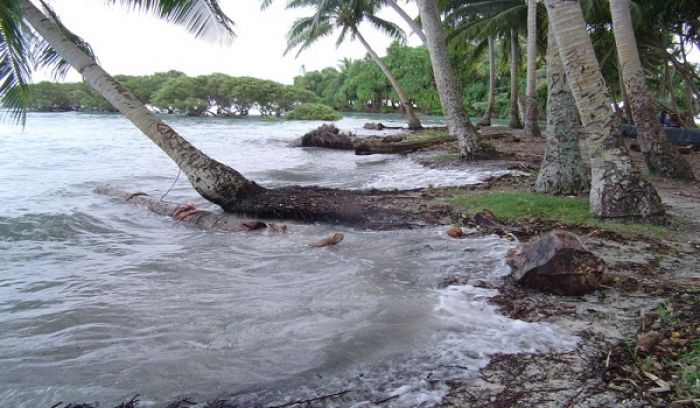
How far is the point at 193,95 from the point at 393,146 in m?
42.7

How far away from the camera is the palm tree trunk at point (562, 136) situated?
22.3 feet

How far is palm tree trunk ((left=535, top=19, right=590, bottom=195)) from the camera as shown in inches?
268

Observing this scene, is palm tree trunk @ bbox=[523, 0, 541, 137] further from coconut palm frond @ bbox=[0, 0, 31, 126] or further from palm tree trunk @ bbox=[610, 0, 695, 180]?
coconut palm frond @ bbox=[0, 0, 31, 126]

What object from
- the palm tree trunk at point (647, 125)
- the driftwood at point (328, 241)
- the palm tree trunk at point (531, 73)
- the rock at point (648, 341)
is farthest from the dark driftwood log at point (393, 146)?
the rock at point (648, 341)

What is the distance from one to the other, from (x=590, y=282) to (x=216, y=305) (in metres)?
3.00

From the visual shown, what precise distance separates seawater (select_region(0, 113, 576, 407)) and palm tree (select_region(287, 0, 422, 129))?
20.2m

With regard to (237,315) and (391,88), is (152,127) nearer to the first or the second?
(237,315)

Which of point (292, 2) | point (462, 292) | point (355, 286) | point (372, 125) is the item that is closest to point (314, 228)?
point (355, 286)

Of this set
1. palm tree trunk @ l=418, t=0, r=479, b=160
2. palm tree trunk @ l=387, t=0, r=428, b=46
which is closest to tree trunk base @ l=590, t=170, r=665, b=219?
palm tree trunk @ l=418, t=0, r=479, b=160

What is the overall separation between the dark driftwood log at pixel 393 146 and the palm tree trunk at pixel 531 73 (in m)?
3.66

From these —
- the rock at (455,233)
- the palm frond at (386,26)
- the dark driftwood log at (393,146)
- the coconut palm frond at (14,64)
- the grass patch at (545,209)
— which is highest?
the palm frond at (386,26)

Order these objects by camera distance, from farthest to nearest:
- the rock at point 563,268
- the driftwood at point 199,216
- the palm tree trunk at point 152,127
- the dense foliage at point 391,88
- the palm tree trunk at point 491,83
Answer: the dense foliage at point 391,88 → the palm tree trunk at point 491,83 → the palm tree trunk at point 152,127 → the driftwood at point 199,216 → the rock at point 563,268

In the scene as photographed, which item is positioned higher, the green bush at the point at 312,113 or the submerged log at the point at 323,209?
the green bush at the point at 312,113

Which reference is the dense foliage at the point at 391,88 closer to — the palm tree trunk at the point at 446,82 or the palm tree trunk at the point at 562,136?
the palm tree trunk at the point at 446,82
